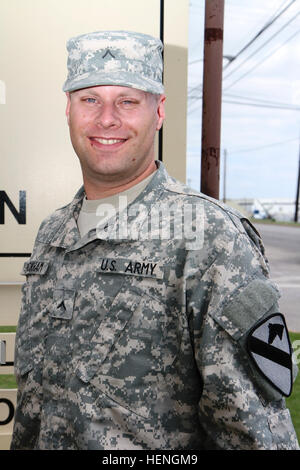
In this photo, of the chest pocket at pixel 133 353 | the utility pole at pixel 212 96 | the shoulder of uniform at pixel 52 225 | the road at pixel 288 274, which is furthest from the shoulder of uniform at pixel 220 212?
the road at pixel 288 274

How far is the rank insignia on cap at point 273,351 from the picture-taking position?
1238 millimetres

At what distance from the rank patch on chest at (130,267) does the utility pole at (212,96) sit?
180 centimetres

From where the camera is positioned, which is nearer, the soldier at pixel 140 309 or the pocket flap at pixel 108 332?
the soldier at pixel 140 309

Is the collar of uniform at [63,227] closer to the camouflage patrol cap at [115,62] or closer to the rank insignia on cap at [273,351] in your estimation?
the camouflage patrol cap at [115,62]

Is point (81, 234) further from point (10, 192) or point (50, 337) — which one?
point (10, 192)

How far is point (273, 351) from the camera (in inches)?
49.8

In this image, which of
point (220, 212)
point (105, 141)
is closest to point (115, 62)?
point (105, 141)

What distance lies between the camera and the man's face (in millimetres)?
1467

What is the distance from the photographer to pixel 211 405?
1271 millimetres

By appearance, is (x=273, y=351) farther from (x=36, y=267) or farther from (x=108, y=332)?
(x=36, y=267)
